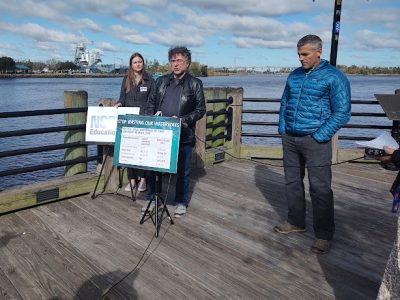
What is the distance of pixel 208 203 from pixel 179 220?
745mm

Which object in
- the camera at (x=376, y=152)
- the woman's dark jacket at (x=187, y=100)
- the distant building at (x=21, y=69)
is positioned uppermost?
the distant building at (x=21, y=69)

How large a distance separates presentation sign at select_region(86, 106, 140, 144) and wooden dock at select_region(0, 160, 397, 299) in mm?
868

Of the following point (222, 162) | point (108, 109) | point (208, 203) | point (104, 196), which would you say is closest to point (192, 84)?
point (108, 109)

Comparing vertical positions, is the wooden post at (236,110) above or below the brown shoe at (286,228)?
above

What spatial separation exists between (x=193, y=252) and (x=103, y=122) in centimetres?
238

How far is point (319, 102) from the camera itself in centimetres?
357

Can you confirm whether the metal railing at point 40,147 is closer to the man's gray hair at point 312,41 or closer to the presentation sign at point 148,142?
the presentation sign at point 148,142

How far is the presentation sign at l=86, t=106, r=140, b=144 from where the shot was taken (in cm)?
507

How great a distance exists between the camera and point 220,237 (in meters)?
4.06

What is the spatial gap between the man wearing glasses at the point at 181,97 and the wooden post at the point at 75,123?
1.35 m

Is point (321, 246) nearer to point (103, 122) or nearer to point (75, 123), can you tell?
point (103, 122)

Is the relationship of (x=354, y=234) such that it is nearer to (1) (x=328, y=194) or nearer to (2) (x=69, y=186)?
(1) (x=328, y=194)

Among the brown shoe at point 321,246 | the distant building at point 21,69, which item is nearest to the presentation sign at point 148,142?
the brown shoe at point 321,246

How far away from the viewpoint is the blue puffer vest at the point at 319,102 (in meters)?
3.47
